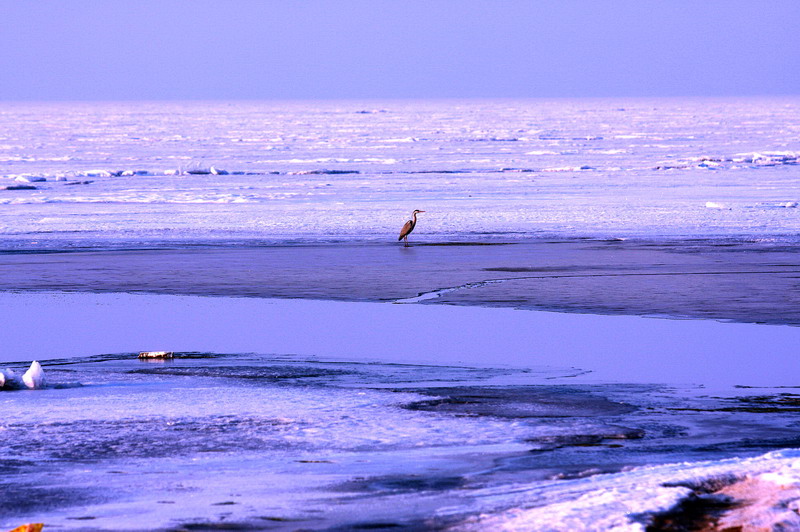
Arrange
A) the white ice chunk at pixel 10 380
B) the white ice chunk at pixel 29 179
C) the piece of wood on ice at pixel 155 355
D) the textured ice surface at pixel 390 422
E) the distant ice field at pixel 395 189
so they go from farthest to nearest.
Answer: the white ice chunk at pixel 29 179, the distant ice field at pixel 395 189, the piece of wood on ice at pixel 155 355, the white ice chunk at pixel 10 380, the textured ice surface at pixel 390 422

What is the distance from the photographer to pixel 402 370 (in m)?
10.2

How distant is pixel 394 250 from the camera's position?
22016 mm

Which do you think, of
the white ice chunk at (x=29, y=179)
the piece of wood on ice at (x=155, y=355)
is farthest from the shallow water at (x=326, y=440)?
the white ice chunk at (x=29, y=179)

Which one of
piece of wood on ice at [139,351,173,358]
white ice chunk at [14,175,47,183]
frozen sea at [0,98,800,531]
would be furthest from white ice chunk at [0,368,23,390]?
white ice chunk at [14,175,47,183]

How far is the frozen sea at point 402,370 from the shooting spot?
587cm

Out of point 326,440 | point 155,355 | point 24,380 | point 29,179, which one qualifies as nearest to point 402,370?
point 155,355

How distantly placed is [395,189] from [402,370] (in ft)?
100

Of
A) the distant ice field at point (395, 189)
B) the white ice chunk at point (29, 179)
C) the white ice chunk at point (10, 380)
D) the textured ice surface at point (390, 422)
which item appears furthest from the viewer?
the white ice chunk at point (29, 179)

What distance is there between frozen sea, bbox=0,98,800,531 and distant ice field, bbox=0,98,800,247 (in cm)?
32

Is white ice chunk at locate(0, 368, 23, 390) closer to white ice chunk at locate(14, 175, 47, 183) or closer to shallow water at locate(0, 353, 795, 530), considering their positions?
shallow water at locate(0, 353, 795, 530)

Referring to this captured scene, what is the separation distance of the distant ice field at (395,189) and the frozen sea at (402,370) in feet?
1.03

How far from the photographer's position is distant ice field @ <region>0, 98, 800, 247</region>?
26.6 meters

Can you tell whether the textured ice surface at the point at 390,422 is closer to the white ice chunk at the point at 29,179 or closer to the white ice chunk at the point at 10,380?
the white ice chunk at the point at 10,380

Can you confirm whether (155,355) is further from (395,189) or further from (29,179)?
(29,179)
